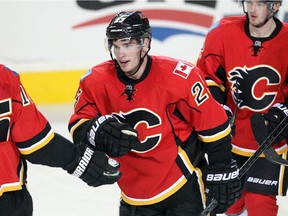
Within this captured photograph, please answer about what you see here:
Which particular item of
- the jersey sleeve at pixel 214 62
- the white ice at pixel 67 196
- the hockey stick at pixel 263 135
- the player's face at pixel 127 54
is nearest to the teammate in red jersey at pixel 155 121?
the player's face at pixel 127 54

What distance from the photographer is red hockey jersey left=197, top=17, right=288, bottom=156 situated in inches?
127

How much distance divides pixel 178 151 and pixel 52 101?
99.4 inches

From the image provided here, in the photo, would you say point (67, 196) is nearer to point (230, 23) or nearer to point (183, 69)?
point (230, 23)

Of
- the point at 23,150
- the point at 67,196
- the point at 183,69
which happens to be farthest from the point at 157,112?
the point at 67,196

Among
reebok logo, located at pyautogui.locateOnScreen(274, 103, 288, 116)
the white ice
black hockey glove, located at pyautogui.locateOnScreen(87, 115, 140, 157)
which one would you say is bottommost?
the white ice

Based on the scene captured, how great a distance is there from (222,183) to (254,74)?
0.64 m

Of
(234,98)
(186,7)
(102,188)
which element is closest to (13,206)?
(234,98)

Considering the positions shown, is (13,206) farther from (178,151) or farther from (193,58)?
(193,58)

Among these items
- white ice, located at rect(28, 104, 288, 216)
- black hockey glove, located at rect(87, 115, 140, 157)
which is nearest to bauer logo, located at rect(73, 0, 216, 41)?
white ice, located at rect(28, 104, 288, 216)

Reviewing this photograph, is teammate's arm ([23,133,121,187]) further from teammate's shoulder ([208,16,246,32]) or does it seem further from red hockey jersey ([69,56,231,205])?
teammate's shoulder ([208,16,246,32])

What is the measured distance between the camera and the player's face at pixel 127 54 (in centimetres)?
268

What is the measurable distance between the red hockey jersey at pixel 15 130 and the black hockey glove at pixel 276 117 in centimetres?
108

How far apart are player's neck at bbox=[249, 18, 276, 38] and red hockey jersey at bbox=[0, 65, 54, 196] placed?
120 centimetres

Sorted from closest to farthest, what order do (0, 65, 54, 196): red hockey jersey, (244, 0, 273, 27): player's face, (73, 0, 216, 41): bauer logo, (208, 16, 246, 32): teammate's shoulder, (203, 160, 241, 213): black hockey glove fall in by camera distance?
1. (0, 65, 54, 196): red hockey jersey
2. (203, 160, 241, 213): black hockey glove
3. (244, 0, 273, 27): player's face
4. (208, 16, 246, 32): teammate's shoulder
5. (73, 0, 216, 41): bauer logo
